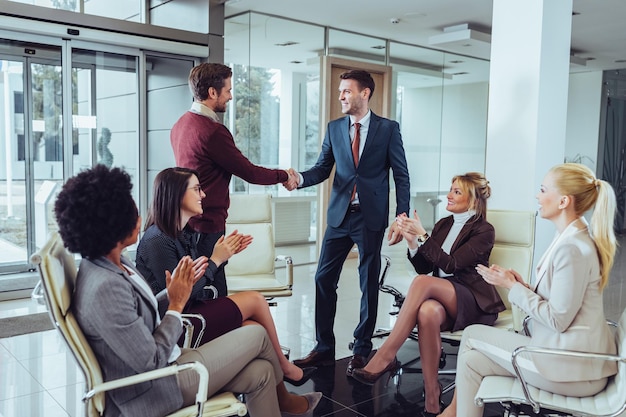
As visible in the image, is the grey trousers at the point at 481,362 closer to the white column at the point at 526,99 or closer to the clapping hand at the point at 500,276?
the clapping hand at the point at 500,276

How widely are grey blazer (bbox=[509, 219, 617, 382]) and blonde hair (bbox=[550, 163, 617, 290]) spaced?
0.12 ft

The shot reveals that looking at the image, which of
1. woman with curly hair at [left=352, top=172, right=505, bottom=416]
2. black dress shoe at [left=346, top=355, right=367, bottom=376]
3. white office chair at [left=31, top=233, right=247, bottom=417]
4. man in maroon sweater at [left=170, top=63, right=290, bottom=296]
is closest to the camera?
white office chair at [left=31, top=233, right=247, bottom=417]

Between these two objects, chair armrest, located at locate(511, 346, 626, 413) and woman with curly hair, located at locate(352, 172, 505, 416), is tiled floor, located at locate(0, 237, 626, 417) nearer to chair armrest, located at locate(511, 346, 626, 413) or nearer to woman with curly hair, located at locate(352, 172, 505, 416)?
woman with curly hair, located at locate(352, 172, 505, 416)

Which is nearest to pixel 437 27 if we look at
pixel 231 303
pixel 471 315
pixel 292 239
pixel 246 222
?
pixel 292 239

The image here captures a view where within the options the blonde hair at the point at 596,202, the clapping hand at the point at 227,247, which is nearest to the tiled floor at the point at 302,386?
the clapping hand at the point at 227,247

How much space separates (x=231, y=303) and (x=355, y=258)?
16.6 ft

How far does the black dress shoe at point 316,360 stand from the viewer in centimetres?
368

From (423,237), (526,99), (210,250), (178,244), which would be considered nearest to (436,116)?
(526,99)

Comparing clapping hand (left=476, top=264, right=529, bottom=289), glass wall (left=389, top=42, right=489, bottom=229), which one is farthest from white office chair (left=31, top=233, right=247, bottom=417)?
glass wall (left=389, top=42, right=489, bottom=229)

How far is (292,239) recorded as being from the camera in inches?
293

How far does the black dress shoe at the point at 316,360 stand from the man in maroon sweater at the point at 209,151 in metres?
0.83

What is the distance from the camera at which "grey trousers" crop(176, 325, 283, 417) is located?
2.14m

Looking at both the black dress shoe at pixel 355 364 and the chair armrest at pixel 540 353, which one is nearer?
the chair armrest at pixel 540 353

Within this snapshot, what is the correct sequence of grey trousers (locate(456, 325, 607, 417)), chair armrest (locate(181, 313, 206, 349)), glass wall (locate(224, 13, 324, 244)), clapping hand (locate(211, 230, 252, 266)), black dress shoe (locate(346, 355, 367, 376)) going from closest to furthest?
grey trousers (locate(456, 325, 607, 417)) → chair armrest (locate(181, 313, 206, 349)) → clapping hand (locate(211, 230, 252, 266)) → black dress shoe (locate(346, 355, 367, 376)) → glass wall (locate(224, 13, 324, 244))
